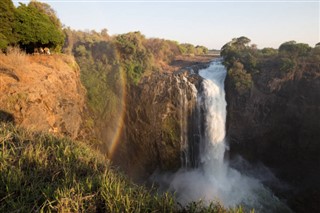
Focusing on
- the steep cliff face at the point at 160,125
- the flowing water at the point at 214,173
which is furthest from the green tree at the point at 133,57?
the flowing water at the point at 214,173

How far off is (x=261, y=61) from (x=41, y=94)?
58.3 feet

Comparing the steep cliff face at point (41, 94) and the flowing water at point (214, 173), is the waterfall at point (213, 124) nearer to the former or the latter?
the flowing water at point (214, 173)

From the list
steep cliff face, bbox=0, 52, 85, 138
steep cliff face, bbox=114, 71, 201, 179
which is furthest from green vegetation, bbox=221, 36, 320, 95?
steep cliff face, bbox=0, 52, 85, 138

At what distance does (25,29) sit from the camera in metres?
13.6

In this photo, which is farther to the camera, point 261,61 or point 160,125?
point 261,61

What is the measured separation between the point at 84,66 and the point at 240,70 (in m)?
13.0

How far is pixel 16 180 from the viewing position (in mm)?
3322

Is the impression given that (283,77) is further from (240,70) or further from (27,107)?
(27,107)

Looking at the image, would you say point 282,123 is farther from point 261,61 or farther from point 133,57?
point 133,57

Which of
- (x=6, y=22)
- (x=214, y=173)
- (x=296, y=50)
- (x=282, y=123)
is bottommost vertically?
(x=214, y=173)

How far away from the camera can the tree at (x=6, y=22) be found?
1218cm

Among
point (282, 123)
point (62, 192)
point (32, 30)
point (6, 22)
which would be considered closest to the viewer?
point (62, 192)

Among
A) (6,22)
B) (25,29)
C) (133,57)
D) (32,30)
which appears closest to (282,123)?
(133,57)

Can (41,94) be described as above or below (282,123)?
above
